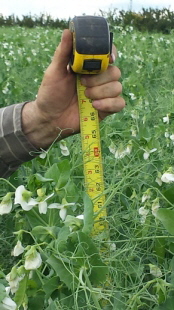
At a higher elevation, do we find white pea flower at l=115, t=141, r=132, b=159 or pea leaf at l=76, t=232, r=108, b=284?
pea leaf at l=76, t=232, r=108, b=284

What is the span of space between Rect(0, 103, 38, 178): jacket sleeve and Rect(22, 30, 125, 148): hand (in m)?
0.03

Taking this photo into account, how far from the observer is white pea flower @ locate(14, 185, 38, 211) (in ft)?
3.46

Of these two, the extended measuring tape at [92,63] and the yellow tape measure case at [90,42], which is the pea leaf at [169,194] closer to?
the extended measuring tape at [92,63]

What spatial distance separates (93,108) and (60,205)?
50 centimetres

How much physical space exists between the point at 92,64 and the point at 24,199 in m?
0.47

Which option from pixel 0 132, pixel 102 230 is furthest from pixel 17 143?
pixel 102 230

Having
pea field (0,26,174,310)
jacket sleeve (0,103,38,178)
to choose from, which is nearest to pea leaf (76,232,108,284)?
pea field (0,26,174,310)

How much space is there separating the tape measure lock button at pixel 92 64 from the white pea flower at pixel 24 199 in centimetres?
44

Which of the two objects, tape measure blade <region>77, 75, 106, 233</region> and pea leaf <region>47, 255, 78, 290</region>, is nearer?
pea leaf <region>47, 255, 78, 290</region>

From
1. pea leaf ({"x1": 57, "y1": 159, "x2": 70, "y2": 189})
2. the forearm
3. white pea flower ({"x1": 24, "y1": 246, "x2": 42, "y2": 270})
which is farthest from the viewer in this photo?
the forearm

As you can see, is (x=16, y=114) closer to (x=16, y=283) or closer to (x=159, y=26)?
(x=16, y=283)

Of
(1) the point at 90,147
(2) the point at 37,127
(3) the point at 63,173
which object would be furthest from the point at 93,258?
(2) the point at 37,127

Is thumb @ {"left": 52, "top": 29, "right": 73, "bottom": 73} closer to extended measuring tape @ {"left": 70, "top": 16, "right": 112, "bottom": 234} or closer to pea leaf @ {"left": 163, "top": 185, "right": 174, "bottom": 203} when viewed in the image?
extended measuring tape @ {"left": 70, "top": 16, "right": 112, "bottom": 234}

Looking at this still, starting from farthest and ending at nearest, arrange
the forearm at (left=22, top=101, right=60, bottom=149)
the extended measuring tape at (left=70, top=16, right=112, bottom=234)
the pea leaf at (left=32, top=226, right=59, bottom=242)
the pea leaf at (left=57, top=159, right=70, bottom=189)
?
1. the forearm at (left=22, top=101, right=60, bottom=149)
2. the extended measuring tape at (left=70, top=16, right=112, bottom=234)
3. the pea leaf at (left=57, top=159, right=70, bottom=189)
4. the pea leaf at (left=32, top=226, right=59, bottom=242)
